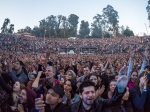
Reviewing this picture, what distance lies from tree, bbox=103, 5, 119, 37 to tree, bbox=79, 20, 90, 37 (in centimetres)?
928

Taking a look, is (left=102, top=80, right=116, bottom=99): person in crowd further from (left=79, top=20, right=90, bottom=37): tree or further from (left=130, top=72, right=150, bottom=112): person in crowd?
(left=79, top=20, right=90, bottom=37): tree

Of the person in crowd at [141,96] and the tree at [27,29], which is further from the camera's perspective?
the tree at [27,29]

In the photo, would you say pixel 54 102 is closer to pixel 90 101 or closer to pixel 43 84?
pixel 90 101

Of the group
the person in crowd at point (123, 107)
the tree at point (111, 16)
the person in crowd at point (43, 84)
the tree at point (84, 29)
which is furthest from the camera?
the tree at point (84, 29)

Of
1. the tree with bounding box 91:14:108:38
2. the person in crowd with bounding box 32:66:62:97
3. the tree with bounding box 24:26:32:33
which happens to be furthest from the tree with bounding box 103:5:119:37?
the person in crowd with bounding box 32:66:62:97

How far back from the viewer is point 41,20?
82812 millimetres

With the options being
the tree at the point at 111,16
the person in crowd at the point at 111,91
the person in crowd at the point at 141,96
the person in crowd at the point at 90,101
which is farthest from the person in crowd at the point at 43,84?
the tree at the point at 111,16

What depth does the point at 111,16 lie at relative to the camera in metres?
78.7

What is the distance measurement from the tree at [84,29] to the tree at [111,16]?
9279 millimetres

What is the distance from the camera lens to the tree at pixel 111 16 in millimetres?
77500

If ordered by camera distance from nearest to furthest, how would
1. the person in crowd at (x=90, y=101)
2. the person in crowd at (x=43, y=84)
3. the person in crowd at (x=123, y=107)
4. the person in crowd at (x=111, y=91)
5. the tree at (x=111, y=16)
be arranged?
1. the person in crowd at (x=90, y=101)
2. the person in crowd at (x=123, y=107)
3. the person in crowd at (x=111, y=91)
4. the person in crowd at (x=43, y=84)
5. the tree at (x=111, y=16)

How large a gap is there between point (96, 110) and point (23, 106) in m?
1.29

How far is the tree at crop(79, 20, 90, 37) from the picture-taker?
270ft

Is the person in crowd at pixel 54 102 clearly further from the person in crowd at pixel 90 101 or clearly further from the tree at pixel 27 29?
the tree at pixel 27 29
